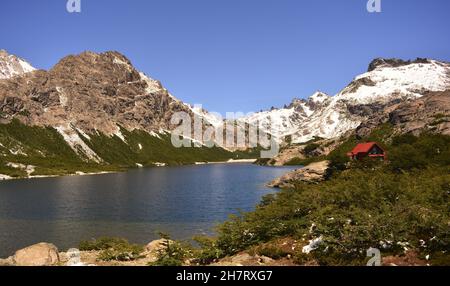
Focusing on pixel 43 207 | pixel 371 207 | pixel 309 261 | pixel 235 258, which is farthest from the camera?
pixel 43 207

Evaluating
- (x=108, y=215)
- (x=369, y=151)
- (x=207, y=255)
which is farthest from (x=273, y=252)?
(x=369, y=151)

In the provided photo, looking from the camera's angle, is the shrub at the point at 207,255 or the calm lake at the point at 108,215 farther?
the calm lake at the point at 108,215

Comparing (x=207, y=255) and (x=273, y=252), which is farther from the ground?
(x=273, y=252)

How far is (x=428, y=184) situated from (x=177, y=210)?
54.8m

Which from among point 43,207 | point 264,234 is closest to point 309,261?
point 264,234

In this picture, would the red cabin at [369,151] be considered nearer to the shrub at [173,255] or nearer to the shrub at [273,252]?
the shrub at [173,255]

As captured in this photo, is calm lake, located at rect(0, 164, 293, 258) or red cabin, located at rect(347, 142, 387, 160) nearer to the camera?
calm lake, located at rect(0, 164, 293, 258)

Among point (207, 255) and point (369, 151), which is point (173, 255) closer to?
point (207, 255)

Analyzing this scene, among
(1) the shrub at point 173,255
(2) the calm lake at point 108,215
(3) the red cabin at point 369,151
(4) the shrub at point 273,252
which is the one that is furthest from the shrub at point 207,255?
(3) the red cabin at point 369,151

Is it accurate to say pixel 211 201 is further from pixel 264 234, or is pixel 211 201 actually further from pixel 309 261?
pixel 309 261

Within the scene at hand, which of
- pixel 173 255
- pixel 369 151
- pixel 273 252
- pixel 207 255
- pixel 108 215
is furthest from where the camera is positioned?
pixel 369 151

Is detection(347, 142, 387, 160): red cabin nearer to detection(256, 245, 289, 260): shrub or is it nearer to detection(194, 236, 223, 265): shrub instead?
detection(194, 236, 223, 265): shrub

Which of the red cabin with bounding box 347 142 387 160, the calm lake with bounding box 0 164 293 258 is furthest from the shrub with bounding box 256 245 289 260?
the red cabin with bounding box 347 142 387 160

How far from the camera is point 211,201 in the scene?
93.0 m
